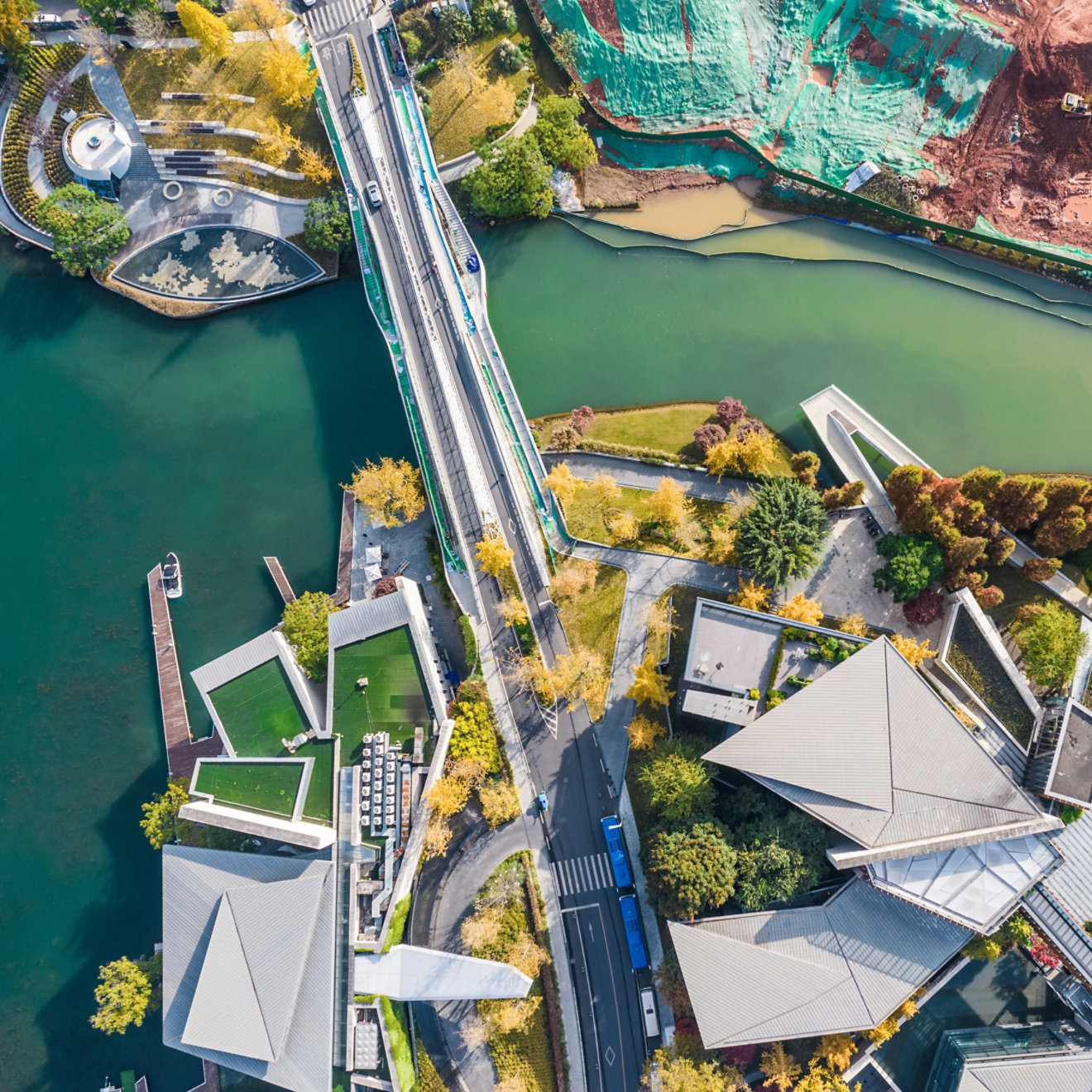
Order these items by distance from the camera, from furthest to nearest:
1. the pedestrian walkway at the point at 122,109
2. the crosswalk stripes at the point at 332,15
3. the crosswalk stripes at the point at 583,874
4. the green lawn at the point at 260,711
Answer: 1. the pedestrian walkway at the point at 122,109
2. the crosswalk stripes at the point at 332,15
3. the green lawn at the point at 260,711
4. the crosswalk stripes at the point at 583,874

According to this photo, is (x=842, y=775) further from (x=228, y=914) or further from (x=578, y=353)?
(x=228, y=914)

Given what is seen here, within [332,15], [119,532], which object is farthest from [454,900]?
[332,15]

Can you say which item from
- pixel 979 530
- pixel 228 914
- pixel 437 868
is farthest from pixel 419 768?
pixel 979 530

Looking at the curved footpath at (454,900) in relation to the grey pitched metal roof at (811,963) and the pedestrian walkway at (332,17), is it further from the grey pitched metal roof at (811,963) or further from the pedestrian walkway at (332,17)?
the pedestrian walkway at (332,17)

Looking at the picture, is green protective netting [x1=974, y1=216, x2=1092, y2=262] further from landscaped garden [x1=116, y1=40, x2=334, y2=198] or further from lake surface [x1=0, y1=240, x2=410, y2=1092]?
landscaped garden [x1=116, y1=40, x2=334, y2=198]

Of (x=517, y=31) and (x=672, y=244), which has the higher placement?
(x=517, y=31)

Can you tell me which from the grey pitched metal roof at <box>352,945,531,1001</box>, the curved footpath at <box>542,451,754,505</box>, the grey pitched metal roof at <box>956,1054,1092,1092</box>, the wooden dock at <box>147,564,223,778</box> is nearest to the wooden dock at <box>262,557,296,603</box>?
the wooden dock at <box>147,564,223,778</box>

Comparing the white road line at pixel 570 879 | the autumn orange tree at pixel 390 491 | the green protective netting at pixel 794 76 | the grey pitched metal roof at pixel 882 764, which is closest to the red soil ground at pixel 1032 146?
the green protective netting at pixel 794 76
